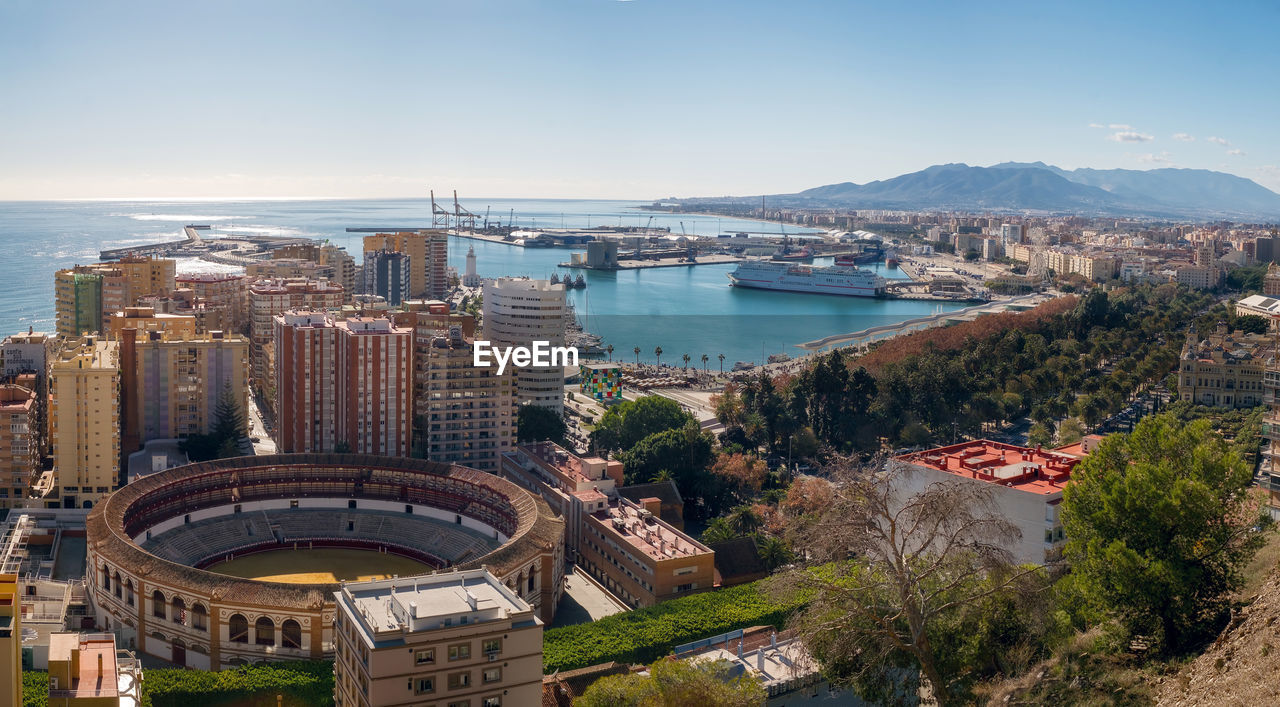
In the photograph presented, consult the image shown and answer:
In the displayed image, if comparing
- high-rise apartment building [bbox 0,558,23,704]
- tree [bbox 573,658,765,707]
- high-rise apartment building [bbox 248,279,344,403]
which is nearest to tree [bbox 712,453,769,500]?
tree [bbox 573,658,765,707]

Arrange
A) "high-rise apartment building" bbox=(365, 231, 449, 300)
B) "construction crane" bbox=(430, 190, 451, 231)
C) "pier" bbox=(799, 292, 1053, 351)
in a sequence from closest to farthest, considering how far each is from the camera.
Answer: "pier" bbox=(799, 292, 1053, 351), "high-rise apartment building" bbox=(365, 231, 449, 300), "construction crane" bbox=(430, 190, 451, 231)

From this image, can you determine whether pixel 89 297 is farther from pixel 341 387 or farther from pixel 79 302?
pixel 341 387

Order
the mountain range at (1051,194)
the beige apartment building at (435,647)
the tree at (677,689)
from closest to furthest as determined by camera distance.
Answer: the beige apartment building at (435,647), the tree at (677,689), the mountain range at (1051,194)

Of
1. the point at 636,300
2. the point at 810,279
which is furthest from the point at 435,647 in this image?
the point at 810,279

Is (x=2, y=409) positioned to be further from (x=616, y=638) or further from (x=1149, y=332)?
(x=1149, y=332)

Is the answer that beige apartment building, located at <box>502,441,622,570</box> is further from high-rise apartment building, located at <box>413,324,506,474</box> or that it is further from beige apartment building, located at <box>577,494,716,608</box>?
high-rise apartment building, located at <box>413,324,506,474</box>

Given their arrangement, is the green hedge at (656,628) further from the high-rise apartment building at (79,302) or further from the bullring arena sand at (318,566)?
the high-rise apartment building at (79,302)

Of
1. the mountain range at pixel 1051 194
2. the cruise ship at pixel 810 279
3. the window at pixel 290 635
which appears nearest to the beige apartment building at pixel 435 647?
the window at pixel 290 635
